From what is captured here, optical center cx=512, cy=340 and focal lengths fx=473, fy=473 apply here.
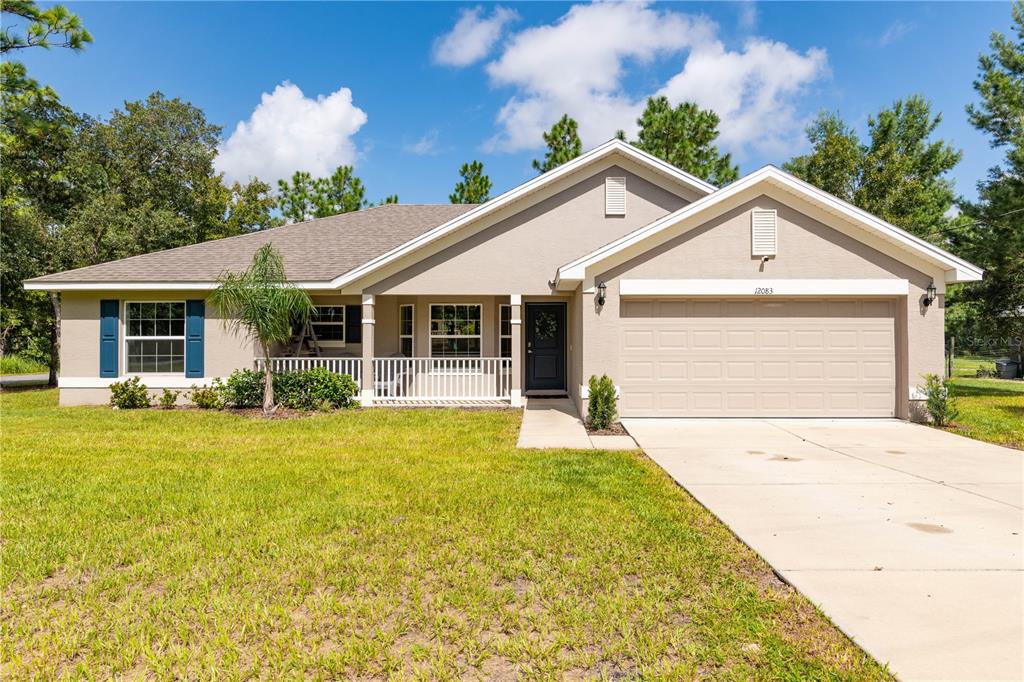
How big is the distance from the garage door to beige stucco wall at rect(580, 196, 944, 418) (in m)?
0.49

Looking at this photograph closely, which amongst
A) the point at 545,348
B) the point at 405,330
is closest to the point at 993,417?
the point at 545,348

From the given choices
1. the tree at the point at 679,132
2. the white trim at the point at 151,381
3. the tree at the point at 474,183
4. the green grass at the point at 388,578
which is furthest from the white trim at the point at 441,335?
the tree at the point at 679,132

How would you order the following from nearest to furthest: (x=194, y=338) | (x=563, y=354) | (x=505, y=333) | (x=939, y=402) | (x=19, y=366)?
(x=939, y=402)
(x=194, y=338)
(x=505, y=333)
(x=563, y=354)
(x=19, y=366)

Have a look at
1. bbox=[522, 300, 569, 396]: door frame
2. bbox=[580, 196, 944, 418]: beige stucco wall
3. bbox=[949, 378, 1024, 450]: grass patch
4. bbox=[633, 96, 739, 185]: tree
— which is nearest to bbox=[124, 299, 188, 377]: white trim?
bbox=[522, 300, 569, 396]: door frame

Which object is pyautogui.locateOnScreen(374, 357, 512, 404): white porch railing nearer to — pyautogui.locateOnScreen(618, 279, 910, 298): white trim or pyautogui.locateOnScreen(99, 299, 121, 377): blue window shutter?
pyautogui.locateOnScreen(618, 279, 910, 298): white trim

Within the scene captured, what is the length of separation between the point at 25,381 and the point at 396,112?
57.4 ft

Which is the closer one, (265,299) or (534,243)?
(265,299)

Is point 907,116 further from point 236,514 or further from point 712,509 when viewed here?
point 236,514

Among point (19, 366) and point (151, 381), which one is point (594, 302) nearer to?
point (151, 381)

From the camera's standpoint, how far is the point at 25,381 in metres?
18.1

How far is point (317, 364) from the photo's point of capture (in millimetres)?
11758

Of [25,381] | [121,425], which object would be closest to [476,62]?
[121,425]

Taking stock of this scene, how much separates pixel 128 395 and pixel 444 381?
24.3ft

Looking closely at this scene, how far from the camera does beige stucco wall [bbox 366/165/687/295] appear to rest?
11250 mm
